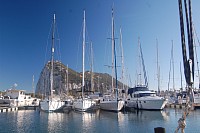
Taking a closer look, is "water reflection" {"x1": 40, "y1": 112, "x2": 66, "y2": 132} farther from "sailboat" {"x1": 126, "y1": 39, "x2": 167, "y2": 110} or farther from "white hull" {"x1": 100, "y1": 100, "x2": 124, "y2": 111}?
"sailboat" {"x1": 126, "y1": 39, "x2": 167, "y2": 110}

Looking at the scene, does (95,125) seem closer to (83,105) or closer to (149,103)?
(83,105)

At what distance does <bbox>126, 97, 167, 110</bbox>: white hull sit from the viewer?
43034 millimetres

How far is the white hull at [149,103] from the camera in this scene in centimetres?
4303

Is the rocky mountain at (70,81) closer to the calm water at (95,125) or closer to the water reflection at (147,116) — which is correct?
the water reflection at (147,116)

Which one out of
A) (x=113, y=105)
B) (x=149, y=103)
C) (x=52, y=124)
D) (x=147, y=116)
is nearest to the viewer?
(x=52, y=124)

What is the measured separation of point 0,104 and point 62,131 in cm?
4867

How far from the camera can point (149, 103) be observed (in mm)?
44062

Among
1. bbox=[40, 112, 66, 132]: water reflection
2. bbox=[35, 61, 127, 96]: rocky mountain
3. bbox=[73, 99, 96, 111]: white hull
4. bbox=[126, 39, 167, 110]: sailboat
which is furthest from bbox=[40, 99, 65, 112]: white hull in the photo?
bbox=[35, 61, 127, 96]: rocky mountain

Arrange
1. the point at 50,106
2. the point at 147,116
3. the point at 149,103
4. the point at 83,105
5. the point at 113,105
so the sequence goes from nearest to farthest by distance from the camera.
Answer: the point at 147,116 < the point at 113,105 < the point at 149,103 < the point at 83,105 < the point at 50,106

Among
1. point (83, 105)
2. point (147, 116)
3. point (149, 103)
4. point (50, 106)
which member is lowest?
point (147, 116)

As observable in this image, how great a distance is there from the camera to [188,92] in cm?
→ 537

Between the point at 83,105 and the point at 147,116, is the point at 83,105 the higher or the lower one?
the higher one

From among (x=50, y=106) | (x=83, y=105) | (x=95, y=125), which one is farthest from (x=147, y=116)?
(x=50, y=106)

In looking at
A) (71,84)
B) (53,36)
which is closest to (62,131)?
(53,36)
